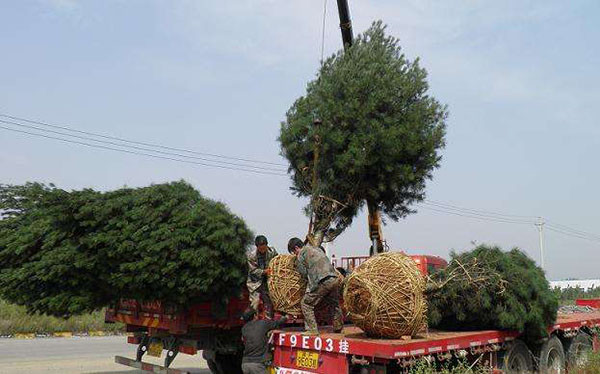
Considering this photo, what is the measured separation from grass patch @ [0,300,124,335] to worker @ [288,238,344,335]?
12521 millimetres

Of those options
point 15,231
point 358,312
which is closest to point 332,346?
point 358,312

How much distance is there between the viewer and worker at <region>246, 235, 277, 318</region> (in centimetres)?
802

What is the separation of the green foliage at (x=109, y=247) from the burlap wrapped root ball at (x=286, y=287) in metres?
0.55

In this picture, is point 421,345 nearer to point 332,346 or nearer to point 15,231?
point 332,346

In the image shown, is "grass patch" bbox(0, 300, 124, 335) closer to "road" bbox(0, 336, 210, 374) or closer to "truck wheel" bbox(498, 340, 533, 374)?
"road" bbox(0, 336, 210, 374)

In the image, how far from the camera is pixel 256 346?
7.37 meters

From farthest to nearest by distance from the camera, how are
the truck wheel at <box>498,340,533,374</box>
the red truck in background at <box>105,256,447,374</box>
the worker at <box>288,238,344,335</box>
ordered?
the truck wheel at <box>498,340,533,374</box>, the red truck in background at <box>105,256,447,374</box>, the worker at <box>288,238,344,335</box>

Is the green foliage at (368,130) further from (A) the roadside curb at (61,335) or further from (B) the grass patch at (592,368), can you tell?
(A) the roadside curb at (61,335)

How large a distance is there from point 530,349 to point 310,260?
4154 millimetres

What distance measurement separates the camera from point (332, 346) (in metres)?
6.84

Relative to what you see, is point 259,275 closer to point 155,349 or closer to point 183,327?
point 183,327

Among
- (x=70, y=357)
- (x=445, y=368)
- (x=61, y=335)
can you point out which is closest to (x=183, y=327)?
(x=445, y=368)

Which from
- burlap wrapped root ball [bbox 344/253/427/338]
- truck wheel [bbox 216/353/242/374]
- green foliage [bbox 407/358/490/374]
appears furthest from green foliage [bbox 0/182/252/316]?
green foliage [bbox 407/358/490/374]

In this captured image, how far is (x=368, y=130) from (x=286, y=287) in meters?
4.30
